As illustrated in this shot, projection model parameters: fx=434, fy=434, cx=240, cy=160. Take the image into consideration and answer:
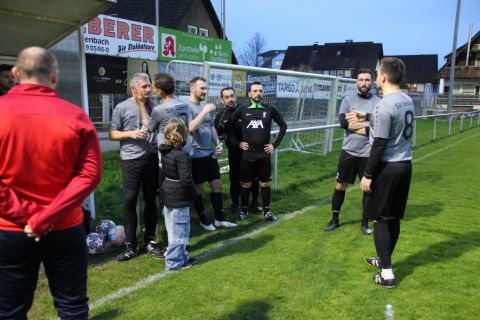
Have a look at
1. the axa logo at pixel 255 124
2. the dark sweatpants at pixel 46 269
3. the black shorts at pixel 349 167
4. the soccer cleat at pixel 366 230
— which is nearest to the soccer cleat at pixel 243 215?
the axa logo at pixel 255 124

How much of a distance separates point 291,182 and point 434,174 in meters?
3.88

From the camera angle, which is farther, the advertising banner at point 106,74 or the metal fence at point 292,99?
the advertising banner at point 106,74

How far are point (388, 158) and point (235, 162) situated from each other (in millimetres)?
2946

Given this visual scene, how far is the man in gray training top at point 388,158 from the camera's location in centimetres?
393

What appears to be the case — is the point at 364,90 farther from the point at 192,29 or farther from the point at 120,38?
the point at 192,29

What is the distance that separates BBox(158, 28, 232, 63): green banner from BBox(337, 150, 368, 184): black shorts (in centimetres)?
1314

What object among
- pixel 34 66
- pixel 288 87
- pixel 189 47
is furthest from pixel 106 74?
pixel 34 66

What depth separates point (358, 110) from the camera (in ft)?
18.6

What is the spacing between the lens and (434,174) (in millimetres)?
10344

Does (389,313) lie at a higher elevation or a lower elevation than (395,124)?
lower

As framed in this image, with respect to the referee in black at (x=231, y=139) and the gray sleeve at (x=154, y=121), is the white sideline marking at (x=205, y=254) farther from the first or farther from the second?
the gray sleeve at (x=154, y=121)

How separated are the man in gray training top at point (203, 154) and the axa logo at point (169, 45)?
12784mm

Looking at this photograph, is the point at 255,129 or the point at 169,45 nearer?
the point at 255,129

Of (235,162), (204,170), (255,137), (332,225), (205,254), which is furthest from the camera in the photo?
(235,162)
